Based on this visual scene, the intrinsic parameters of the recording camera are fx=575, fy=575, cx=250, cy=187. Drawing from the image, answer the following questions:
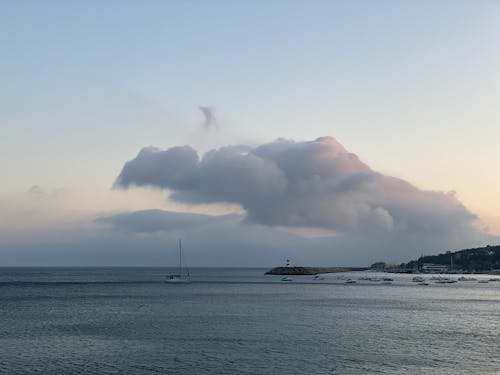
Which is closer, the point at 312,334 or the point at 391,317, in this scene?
the point at 312,334

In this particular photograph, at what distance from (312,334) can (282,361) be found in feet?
57.0

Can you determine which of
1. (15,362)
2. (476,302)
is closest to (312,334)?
(15,362)

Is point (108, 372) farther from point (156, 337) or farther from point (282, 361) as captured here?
point (156, 337)

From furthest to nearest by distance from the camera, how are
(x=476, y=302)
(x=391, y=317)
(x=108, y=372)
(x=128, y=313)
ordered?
(x=476, y=302), (x=128, y=313), (x=391, y=317), (x=108, y=372)

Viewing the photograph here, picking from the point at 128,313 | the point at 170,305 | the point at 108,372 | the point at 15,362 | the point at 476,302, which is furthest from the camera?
the point at 476,302

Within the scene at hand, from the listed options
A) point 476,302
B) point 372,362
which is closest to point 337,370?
point 372,362

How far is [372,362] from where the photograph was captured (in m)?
49.1

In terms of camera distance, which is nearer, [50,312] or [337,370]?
[337,370]

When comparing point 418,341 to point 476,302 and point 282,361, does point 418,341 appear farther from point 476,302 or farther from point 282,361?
point 476,302

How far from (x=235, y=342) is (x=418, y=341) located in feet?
64.1

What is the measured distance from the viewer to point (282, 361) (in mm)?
49375

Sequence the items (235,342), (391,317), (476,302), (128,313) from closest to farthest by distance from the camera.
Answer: (235,342), (391,317), (128,313), (476,302)

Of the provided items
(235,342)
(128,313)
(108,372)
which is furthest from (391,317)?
(108,372)

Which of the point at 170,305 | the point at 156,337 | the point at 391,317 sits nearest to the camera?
the point at 156,337
